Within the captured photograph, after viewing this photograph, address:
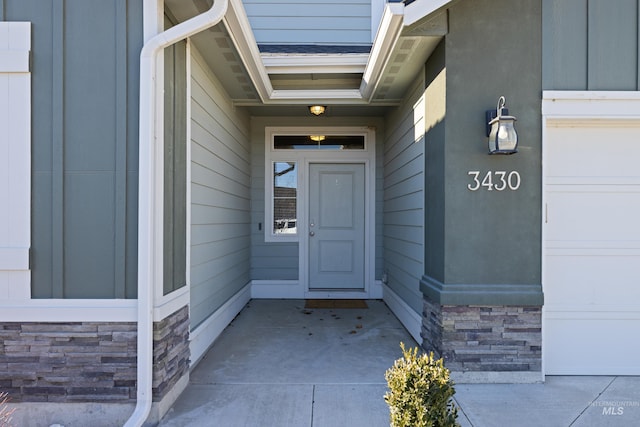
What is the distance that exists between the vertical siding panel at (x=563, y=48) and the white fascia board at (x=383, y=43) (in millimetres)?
1090

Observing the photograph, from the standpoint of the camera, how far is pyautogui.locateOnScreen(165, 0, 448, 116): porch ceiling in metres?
2.66

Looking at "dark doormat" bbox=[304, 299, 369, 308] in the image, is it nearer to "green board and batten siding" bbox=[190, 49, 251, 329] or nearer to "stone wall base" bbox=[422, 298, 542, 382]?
"green board and batten siding" bbox=[190, 49, 251, 329]

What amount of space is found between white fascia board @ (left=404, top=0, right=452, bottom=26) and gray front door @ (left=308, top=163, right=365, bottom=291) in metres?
2.88

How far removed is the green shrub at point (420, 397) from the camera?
1.62 meters

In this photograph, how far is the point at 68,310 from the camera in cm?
222

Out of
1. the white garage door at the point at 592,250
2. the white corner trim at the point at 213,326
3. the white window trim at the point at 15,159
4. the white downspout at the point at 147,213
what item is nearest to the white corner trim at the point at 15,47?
the white window trim at the point at 15,159

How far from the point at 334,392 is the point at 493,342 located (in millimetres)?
1204

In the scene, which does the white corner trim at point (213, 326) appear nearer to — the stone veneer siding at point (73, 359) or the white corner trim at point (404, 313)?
the stone veneer siding at point (73, 359)

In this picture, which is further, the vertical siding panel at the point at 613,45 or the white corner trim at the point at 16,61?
the vertical siding panel at the point at 613,45

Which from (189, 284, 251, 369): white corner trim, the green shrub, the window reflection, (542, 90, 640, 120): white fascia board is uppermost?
(542, 90, 640, 120): white fascia board

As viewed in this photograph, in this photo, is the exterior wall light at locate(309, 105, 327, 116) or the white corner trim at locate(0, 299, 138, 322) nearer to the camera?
the white corner trim at locate(0, 299, 138, 322)

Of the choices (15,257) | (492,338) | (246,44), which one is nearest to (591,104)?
(492,338)

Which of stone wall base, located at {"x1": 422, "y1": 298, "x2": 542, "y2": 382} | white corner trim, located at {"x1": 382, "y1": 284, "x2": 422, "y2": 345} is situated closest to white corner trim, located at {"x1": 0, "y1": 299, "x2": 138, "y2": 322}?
stone wall base, located at {"x1": 422, "y1": 298, "x2": 542, "y2": 382}

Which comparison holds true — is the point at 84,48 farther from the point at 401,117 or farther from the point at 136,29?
the point at 401,117
